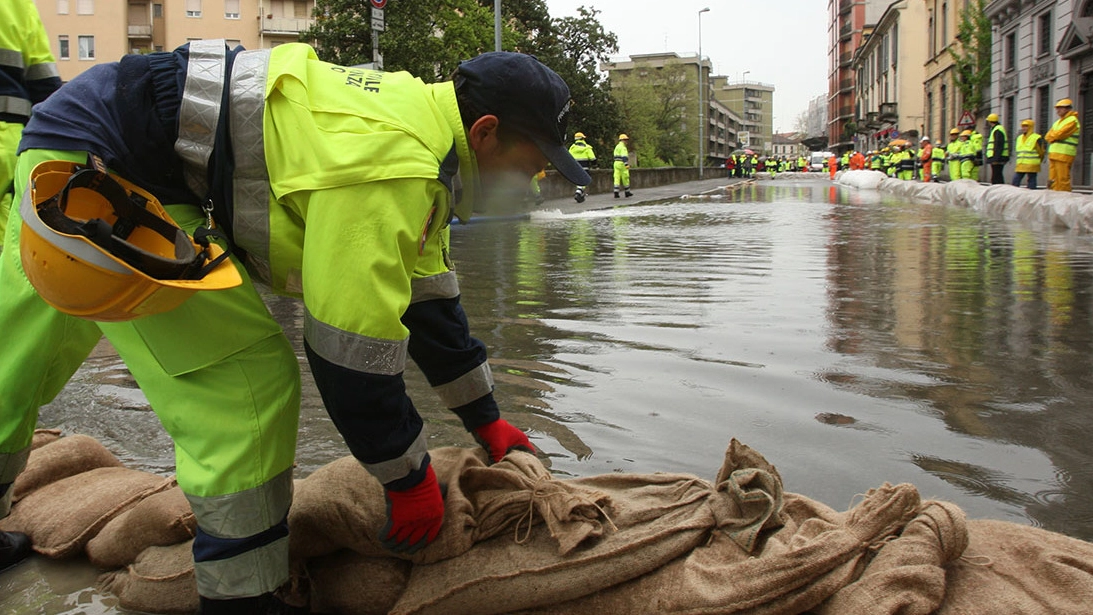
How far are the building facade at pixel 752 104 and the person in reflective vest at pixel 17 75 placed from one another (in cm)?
18118

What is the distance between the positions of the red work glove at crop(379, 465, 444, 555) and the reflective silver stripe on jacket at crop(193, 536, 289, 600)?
0.81 feet

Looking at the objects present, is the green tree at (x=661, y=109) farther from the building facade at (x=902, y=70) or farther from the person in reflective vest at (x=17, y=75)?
the person in reflective vest at (x=17, y=75)

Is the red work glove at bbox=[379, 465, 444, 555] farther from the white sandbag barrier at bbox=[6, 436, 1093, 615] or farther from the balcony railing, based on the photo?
the balcony railing

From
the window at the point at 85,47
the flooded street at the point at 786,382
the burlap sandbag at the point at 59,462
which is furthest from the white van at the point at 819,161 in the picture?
the burlap sandbag at the point at 59,462

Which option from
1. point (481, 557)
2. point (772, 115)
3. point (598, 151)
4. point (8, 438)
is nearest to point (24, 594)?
point (8, 438)

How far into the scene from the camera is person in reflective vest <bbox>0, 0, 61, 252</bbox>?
2.96m

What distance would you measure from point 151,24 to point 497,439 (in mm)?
60933

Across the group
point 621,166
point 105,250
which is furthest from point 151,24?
point 105,250

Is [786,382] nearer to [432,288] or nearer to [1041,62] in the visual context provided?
[432,288]

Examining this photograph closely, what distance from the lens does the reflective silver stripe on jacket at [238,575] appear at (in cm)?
186

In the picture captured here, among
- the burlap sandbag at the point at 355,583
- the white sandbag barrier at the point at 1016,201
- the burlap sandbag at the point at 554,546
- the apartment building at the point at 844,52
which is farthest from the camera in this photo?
the apartment building at the point at 844,52

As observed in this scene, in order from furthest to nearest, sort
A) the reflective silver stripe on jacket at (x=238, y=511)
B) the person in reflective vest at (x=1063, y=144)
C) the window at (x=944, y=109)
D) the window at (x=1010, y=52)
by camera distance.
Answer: the window at (x=944, y=109) < the window at (x=1010, y=52) < the person in reflective vest at (x=1063, y=144) < the reflective silver stripe on jacket at (x=238, y=511)

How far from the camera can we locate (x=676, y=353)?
4723 mm

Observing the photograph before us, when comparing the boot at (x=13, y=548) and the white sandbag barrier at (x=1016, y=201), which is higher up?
the white sandbag barrier at (x=1016, y=201)
